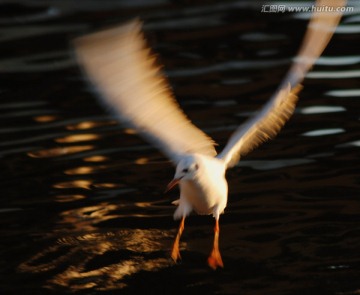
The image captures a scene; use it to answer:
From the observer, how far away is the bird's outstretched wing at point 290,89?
22.3 ft

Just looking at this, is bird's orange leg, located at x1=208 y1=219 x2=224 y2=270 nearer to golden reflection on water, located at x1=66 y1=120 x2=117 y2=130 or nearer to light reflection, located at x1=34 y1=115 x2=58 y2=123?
golden reflection on water, located at x1=66 y1=120 x2=117 y2=130

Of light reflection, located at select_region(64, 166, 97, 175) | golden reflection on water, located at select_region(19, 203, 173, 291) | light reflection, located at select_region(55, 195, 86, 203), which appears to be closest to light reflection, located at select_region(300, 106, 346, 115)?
light reflection, located at select_region(64, 166, 97, 175)

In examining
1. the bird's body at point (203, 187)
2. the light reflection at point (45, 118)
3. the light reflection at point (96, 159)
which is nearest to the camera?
the bird's body at point (203, 187)

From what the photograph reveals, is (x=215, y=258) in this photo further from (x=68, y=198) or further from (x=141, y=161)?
(x=141, y=161)

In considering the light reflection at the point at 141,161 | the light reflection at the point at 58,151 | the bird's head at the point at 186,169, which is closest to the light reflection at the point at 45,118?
the light reflection at the point at 58,151

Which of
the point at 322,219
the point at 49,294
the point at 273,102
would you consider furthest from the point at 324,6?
the point at 49,294

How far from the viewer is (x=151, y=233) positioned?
8.17 metres

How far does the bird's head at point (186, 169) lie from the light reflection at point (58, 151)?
11.7ft

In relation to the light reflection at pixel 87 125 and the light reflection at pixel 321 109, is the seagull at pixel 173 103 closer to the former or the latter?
the light reflection at pixel 321 109

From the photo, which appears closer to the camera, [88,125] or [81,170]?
[81,170]

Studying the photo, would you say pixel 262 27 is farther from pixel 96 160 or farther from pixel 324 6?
pixel 324 6

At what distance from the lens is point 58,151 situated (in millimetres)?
10281

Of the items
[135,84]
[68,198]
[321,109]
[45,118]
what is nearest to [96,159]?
[68,198]

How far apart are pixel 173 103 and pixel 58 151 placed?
132 inches
